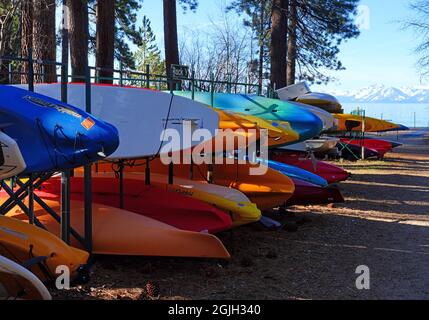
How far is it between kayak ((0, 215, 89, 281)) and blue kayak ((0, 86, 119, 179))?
2.37ft

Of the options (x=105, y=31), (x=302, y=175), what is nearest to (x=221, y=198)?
(x=302, y=175)

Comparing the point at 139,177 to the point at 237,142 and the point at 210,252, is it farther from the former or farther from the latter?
the point at 210,252

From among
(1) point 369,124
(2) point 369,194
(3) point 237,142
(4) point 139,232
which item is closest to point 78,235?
(4) point 139,232

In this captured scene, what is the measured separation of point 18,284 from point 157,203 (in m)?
3.05

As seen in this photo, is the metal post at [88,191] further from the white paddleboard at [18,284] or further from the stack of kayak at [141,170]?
the white paddleboard at [18,284]

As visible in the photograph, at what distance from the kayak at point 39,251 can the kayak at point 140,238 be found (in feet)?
2.58

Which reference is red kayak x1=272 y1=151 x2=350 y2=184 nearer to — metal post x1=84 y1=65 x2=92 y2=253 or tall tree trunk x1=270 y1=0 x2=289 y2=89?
tall tree trunk x1=270 y1=0 x2=289 y2=89

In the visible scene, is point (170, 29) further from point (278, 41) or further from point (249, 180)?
point (249, 180)

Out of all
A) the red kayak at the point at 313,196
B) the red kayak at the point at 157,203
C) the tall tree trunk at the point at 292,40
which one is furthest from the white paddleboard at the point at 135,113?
the tall tree trunk at the point at 292,40

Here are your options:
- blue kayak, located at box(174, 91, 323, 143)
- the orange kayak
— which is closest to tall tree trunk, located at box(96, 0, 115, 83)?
blue kayak, located at box(174, 91, 323, 143)

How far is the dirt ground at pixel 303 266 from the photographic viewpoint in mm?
5148

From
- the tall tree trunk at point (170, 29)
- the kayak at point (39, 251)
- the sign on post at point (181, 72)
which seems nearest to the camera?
the kayak at point (39, 251)

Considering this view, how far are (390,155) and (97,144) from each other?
64.5 feet

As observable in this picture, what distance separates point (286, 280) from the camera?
5.57m
